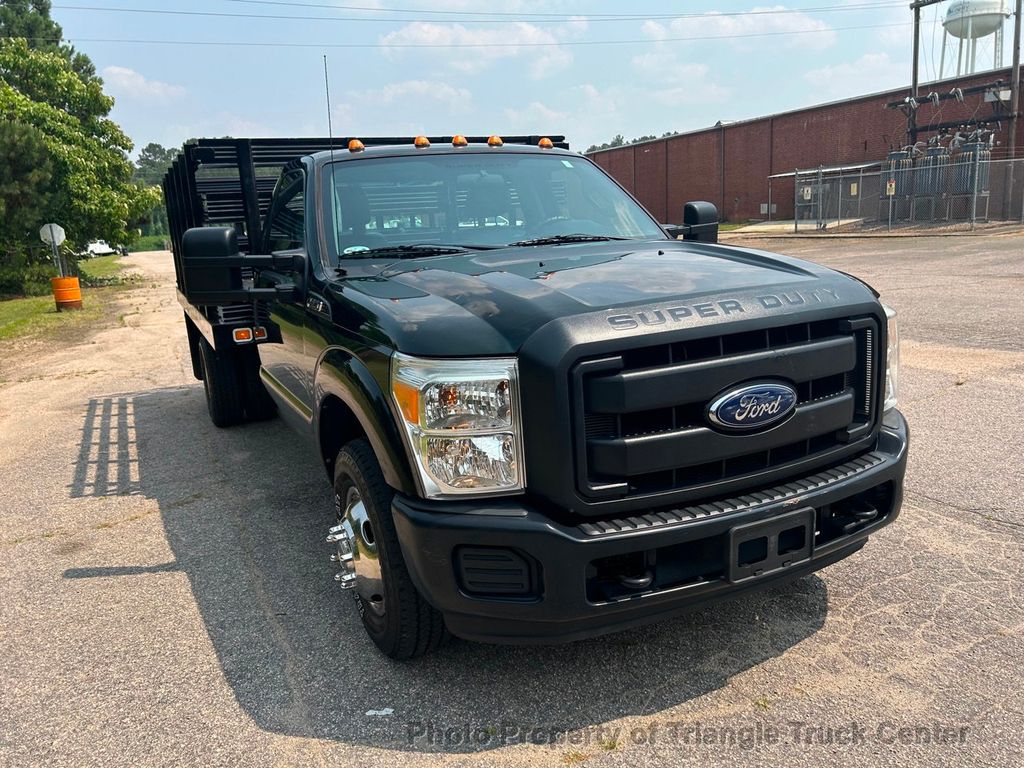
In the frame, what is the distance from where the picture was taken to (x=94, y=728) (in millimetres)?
2828

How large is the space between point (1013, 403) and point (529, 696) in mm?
5017

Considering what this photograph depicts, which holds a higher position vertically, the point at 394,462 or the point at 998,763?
the point at 394,462

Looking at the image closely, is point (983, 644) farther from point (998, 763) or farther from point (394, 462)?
point (394, 462)

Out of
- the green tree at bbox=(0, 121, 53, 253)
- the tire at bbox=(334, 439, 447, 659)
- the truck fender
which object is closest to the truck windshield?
the truck fender

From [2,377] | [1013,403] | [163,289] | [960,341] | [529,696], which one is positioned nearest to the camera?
[529,696]

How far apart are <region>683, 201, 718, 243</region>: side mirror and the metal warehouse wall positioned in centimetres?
3295

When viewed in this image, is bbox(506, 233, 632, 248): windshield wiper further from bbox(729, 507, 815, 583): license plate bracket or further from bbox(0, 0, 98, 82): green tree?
bbox(0, 0, 98, 82): green tree

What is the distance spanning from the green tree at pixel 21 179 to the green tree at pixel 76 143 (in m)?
0.92

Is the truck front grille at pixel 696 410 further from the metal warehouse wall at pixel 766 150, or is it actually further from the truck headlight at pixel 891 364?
the metal warehouse wall at pixel 766 150

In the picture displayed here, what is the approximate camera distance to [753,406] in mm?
2631

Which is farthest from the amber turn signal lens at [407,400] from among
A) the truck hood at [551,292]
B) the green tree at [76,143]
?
the green tree at [76,143]

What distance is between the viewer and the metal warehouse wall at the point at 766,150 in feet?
113

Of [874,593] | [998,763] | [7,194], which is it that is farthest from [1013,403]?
[7,194]

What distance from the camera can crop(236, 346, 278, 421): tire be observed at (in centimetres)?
671
